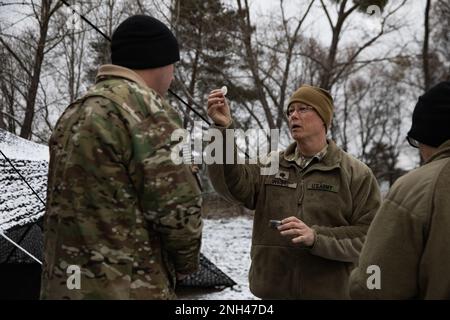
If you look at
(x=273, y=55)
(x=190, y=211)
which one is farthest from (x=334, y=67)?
(x=190, y=211)

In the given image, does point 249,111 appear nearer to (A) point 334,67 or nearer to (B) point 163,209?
(A) point 334,67

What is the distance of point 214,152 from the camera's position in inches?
97.3

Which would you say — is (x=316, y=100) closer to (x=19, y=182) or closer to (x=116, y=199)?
(x=116, y=199)

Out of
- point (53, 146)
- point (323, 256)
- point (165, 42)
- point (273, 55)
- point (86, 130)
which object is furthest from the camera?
point (273, 55)

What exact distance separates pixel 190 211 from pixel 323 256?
1.02m

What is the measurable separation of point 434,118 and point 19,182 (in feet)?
10.1

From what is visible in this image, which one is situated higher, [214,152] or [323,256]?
[214,152]

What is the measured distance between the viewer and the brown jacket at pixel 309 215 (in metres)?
2.43

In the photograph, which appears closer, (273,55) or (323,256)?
(323,256)

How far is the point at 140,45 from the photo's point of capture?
5.67 feet

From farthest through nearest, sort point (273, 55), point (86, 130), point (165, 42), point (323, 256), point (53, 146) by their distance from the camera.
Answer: point (273, 55) → point (323, 256) → point (165, 42) → point (53, 146) → point (86, 130)

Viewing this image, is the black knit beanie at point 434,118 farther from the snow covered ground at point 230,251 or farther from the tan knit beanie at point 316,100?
the snow covered ground at point 230,251

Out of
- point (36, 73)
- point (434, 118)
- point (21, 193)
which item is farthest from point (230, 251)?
point (434, 118)

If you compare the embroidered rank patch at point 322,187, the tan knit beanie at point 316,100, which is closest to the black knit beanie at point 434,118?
the embroidered rank patch at point 322,187
